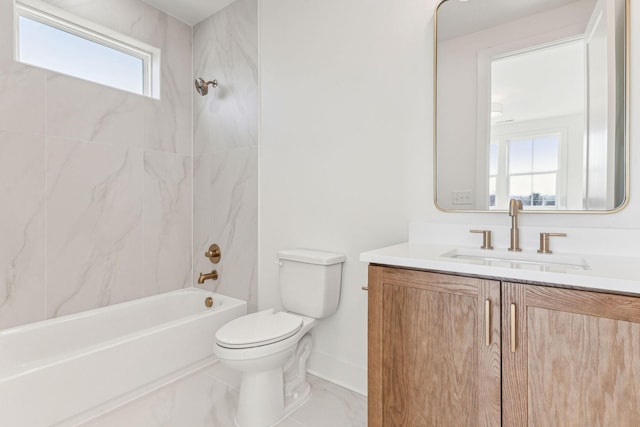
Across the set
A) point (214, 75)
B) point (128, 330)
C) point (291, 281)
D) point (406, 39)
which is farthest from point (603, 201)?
point (128, 330)

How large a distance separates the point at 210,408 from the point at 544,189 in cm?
189

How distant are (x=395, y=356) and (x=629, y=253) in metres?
0.93

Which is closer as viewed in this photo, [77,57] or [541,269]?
[541,269]

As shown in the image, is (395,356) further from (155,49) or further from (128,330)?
(155,49)

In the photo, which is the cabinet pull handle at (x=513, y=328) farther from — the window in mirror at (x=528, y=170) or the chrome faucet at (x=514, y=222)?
the window in mirror at (x=528, y=170)

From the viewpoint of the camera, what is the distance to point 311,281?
1.85 m

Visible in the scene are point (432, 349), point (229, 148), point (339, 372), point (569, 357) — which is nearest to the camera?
point (569, 357)

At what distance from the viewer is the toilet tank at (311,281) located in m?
1.81

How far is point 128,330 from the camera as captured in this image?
226cm

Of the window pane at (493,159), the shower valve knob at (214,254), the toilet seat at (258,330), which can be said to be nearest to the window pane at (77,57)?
the shower valve knob at (214,254)

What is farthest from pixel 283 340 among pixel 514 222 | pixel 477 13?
pixel 477 13

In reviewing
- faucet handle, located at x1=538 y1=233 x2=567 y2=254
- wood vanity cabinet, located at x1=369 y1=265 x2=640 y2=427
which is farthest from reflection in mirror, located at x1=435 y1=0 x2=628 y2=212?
wood vanity cabinet, located at x1=369 y1=265 x2=640 y2=427

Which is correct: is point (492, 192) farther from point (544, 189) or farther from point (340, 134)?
point (340, 134)

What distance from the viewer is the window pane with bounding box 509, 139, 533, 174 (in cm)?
138
